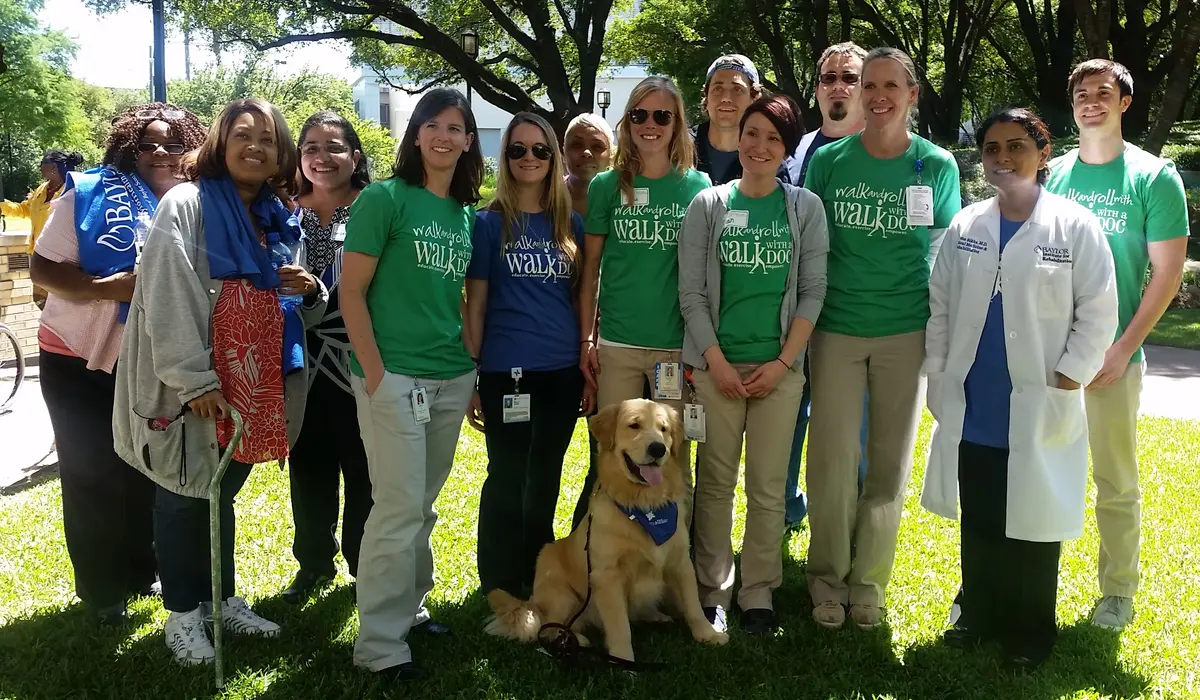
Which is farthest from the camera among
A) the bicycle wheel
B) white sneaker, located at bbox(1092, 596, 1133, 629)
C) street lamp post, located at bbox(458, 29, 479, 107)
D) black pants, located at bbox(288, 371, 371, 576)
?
street lamp post, located at bbox(458, 29, 479, 107)

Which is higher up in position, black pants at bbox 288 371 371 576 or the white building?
the white building

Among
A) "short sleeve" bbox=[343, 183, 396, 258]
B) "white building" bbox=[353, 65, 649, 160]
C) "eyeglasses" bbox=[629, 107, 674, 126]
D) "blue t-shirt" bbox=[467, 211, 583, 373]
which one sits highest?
"white building" bbox=[353, 65, 649, 160]

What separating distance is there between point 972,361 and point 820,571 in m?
1.29

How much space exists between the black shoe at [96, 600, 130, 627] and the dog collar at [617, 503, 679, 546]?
2.39 metres

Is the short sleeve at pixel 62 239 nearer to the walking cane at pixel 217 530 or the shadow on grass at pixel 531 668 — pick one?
the walking cane at pixel 217 530

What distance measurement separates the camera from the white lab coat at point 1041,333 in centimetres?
342

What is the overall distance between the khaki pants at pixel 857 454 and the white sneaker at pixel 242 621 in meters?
2.56

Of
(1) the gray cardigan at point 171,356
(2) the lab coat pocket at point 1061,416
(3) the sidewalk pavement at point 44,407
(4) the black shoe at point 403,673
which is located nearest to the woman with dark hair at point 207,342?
(1) the gray cardigan at point 171,356

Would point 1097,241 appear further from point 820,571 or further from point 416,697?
point 416,697

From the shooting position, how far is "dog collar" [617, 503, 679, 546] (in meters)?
3.76

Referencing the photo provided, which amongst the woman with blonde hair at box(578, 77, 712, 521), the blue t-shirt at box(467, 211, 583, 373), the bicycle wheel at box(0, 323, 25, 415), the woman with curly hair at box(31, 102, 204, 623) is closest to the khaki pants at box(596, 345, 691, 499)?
the woman with blonde hair at box(578, 77, 712, 521)

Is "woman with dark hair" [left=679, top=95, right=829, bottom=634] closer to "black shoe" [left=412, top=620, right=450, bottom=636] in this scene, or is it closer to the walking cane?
"black shoe" [left=412, top=620, right=450, bottom=636]

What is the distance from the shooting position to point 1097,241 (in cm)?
345

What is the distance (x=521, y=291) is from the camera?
3.97m
